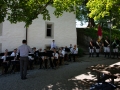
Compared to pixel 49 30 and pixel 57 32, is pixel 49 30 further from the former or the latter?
pixel 57 32

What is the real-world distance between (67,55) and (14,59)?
19.8 feet

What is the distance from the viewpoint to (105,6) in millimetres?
12680

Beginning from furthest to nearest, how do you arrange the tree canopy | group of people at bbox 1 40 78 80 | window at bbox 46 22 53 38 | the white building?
window at bbox 46 22 53 38, the white building, the tree canopy, group of people at bbox 1 40 78 80

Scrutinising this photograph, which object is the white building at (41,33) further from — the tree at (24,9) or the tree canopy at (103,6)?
the tree at (24,9)

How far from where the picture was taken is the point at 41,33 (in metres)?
18.4

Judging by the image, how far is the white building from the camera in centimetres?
1639

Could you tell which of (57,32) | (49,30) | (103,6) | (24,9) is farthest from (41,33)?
(24,9)

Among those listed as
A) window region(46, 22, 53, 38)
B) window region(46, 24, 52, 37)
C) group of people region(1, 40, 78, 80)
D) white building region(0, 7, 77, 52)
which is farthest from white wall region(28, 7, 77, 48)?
group of people region(1, 40, 78, 80)

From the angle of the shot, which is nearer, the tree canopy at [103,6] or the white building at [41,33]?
the tree canopy at [103,6]

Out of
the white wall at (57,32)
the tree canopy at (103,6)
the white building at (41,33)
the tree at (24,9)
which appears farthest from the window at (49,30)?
the tree at (24,9)

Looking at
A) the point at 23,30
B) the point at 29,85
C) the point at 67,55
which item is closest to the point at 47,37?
the point at 23,30

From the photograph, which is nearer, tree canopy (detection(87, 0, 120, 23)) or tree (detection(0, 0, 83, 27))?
tree (detection(0, 0, 83, 27))

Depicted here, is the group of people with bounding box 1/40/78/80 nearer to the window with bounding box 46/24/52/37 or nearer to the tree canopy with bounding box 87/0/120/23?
the tree canopy with bounding box 87/0/120/23

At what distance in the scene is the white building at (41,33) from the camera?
→ 1639 centimetres
